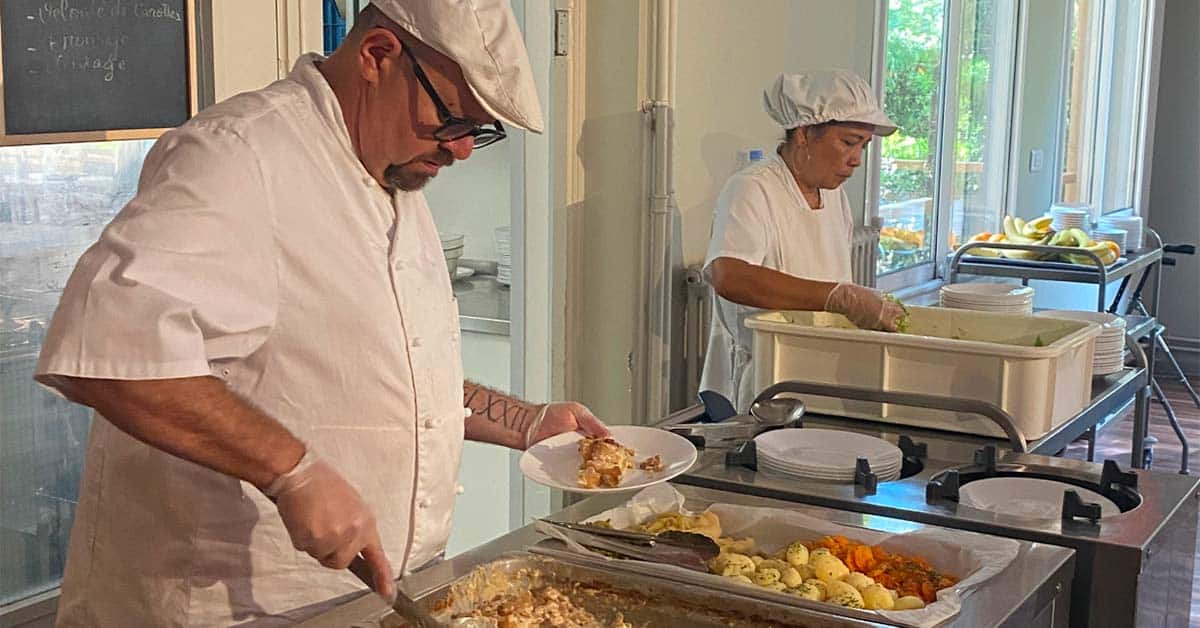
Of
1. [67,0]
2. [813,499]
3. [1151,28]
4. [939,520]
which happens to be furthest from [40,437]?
[1151,28]

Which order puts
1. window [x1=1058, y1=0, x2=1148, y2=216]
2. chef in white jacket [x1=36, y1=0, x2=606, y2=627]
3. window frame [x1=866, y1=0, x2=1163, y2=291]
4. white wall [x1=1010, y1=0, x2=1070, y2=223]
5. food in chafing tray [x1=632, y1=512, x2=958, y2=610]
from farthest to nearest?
window [x1=1058, y1=0, x2=1148, y2=216], white wall [x1=1010, y1=0, x2=1070, y2=223], window frame [x1=866, y1=0, x2=1163, y2=291], food in chafing tray [x1=632, y1=512, x2=958, y2=610], chef in white jacket [x1=36, y1=0, x2=606, y2=627]

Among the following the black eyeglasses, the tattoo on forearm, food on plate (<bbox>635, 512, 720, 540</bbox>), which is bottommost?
food on plate (<bbox>635, 512, 720, 540</bbox>)

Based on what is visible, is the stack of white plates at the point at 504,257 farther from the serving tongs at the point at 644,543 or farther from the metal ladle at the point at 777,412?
the serving tongs at the point at 644,543

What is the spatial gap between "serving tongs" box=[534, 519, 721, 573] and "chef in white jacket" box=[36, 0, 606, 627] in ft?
0.47

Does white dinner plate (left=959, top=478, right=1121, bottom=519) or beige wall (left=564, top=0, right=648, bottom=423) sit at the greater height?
beige wall (left=564, top=0, right=648, bottom=423)

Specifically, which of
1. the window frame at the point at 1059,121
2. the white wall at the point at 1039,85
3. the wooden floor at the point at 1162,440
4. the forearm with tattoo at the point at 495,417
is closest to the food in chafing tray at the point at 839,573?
the forearm with tattoo at the point at 495,417

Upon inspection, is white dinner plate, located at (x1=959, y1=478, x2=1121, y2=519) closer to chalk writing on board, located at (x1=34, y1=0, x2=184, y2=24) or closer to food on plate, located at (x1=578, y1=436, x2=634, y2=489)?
food on plate, located at (x1=578, y1=436, x2=634, y2=489)

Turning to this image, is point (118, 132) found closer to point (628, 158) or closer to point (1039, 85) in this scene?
point (628, 158)

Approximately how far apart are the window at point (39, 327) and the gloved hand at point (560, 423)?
74 centimetres

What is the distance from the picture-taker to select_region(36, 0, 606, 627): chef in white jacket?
113cm

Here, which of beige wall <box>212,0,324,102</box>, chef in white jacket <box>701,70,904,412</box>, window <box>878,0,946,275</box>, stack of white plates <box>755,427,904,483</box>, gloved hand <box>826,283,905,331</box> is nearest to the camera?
stack of white plates <box>755,427,904,483</box>

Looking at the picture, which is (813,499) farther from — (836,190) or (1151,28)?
(1151,28)

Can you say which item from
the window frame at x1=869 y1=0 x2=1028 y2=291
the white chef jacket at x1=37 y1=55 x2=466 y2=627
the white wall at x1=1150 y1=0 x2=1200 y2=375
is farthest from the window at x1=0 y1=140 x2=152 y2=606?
the white wall at x1=1150 y1=0 x2=1200 y2=375

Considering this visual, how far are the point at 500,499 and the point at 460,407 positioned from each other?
5.94ft
